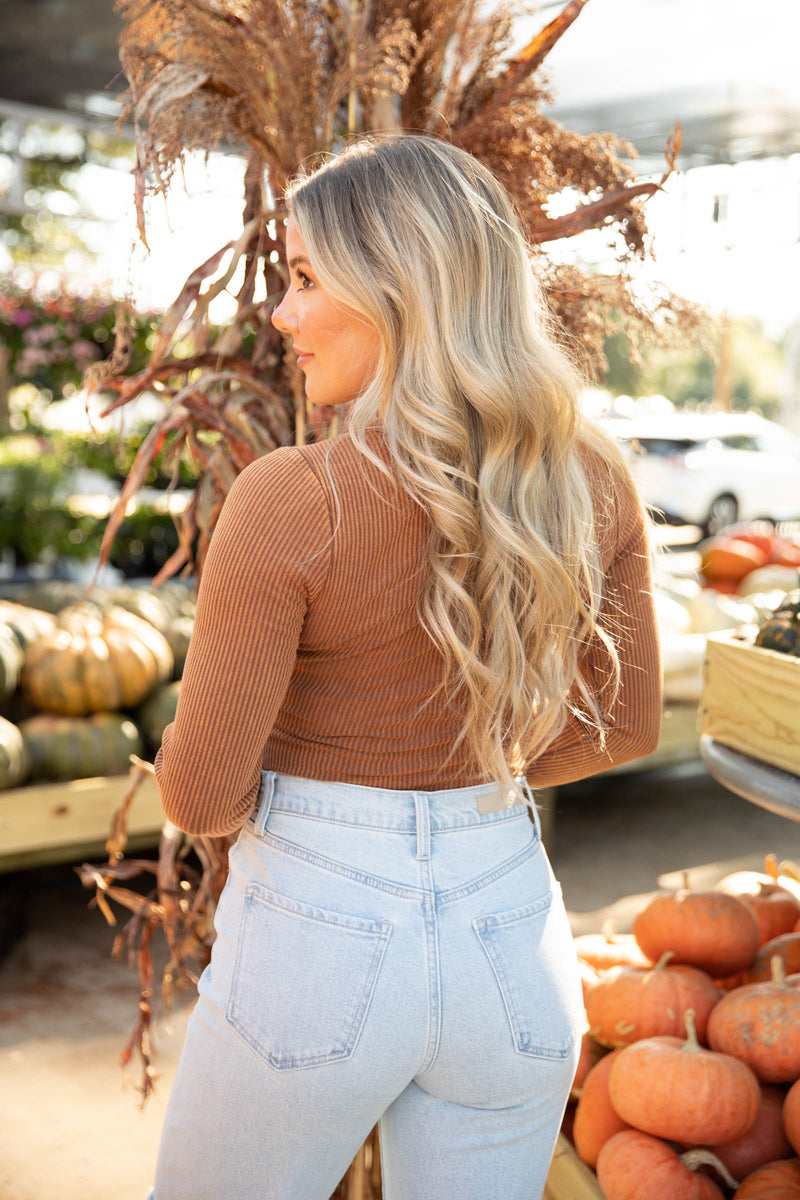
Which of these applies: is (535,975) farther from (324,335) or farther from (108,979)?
(108,979)

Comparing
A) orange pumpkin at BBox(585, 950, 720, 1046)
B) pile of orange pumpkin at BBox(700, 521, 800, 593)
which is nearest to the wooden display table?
orange pumpkin at BBox(585, 950, 720, 1046)

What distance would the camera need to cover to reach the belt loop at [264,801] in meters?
1.04

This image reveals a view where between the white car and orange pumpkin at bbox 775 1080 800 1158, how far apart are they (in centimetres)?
1113

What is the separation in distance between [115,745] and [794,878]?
189cm

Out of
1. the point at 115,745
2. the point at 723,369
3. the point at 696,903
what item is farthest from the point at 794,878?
the point at 723,369

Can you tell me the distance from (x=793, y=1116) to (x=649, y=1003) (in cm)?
28

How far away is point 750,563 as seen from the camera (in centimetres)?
489

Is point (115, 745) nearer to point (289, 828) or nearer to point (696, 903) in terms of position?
point (696, 903)

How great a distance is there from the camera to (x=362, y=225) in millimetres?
971

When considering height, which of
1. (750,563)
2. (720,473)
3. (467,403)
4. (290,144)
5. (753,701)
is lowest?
(720,473)

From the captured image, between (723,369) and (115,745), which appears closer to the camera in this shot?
(115,745)

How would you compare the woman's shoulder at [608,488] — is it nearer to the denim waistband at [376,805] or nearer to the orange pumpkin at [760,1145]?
the denim waistband at [376,805]

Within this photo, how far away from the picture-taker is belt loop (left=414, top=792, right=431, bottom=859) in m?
1.00

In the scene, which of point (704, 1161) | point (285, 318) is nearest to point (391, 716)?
point (285, 318)
